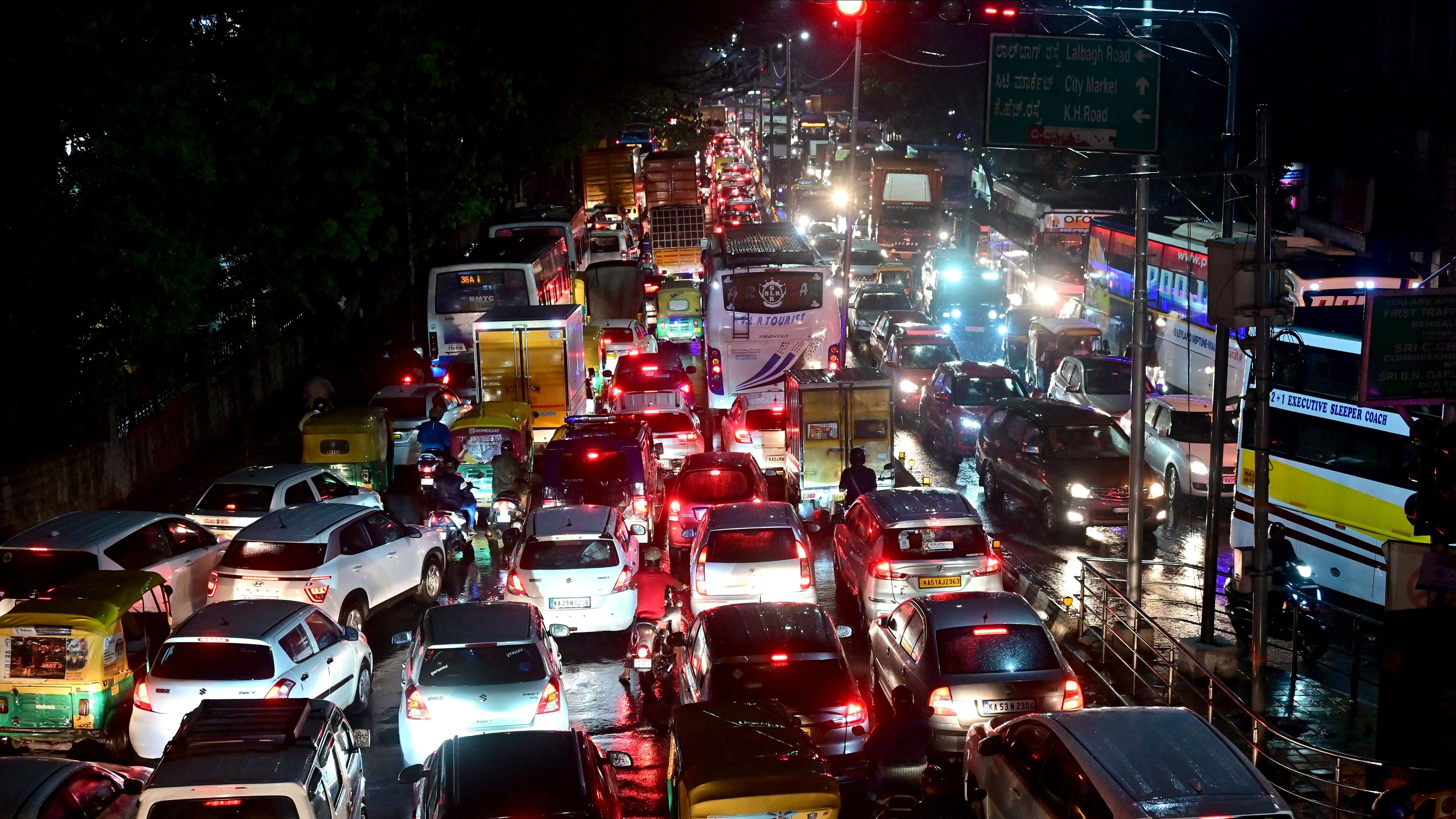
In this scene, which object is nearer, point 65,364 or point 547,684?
point 547,684

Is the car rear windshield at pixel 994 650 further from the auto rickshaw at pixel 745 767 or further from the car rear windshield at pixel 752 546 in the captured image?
the car rear windshield at pixel 752 546

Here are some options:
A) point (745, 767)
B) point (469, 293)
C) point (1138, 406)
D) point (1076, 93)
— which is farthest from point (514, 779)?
point (469, 293)

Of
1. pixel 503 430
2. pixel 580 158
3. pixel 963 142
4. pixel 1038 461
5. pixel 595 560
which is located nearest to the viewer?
pixel 595 560

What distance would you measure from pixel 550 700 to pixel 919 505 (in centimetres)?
576

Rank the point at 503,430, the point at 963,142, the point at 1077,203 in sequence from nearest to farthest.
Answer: the point at 503,430 → the point at 1077,203 → the point at 963,142

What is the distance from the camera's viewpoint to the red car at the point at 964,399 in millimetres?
25188

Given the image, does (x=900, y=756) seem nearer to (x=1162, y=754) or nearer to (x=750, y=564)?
(x=1162, y=754)

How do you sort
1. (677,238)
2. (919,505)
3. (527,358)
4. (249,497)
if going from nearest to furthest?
(919,505)
(249,497)
(527,358)
(677,238)

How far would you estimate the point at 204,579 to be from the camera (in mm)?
15516

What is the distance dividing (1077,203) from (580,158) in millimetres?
23654

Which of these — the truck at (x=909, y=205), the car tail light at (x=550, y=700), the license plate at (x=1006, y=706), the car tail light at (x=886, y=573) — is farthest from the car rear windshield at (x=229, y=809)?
the truck at (x=909, y=205)

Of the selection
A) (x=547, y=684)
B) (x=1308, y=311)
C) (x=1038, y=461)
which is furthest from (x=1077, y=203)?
(x=547, y=684)

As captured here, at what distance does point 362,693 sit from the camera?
1296 cm

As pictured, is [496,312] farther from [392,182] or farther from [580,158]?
[580,158]
